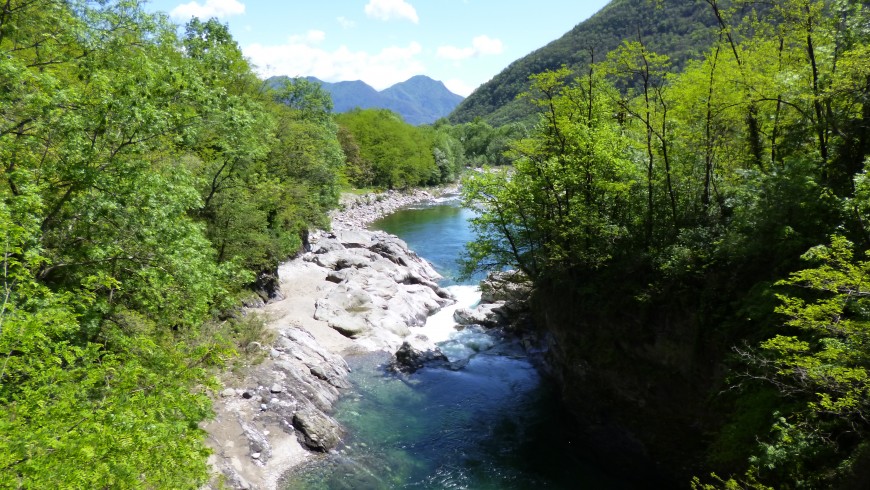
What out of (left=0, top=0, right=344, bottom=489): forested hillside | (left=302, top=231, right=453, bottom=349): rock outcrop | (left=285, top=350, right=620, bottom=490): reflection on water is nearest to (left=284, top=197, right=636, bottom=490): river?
(left=285, top=350, right=620, bottom=490): reflection on water

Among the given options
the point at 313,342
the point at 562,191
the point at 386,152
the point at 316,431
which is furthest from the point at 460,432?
the point at 386,152

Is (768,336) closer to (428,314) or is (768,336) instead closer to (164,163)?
(164,163)

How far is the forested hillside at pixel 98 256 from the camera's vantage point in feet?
20.5

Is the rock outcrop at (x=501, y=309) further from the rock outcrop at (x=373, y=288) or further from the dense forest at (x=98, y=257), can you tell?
the dense forest at (x=98, y=257)

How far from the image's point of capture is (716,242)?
13.2 meters

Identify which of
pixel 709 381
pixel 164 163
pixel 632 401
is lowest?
pixel 632 401

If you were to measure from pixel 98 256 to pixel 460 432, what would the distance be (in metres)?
12.9

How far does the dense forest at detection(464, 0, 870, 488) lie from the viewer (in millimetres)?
8883

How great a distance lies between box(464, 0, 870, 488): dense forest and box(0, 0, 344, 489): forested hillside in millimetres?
9755

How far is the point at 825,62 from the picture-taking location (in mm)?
12680

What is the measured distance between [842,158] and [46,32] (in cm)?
1989

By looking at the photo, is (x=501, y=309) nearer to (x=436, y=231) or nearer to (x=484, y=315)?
(x=484, y=315)

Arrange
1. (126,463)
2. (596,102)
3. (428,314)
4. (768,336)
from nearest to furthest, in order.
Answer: (126,463), (768,336), (596,102), (428,314)

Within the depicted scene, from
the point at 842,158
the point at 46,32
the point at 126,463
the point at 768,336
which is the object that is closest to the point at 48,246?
the point at 46,32
